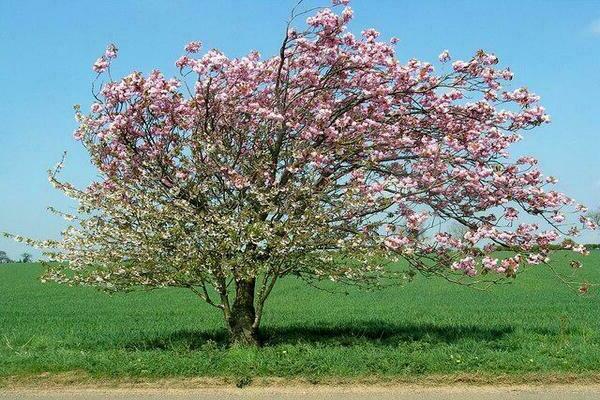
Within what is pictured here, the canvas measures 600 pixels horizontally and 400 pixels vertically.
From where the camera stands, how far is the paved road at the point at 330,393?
34.1 feet

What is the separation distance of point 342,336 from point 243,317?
257cm

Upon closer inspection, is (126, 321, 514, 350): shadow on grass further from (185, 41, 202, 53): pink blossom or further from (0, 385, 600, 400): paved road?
(185, 41, 202, 53): pink blossom

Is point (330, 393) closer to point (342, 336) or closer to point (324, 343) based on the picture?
point (324, 343)

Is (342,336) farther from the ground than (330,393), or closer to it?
farther from the ground

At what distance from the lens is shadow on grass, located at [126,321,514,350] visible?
46.1 ft

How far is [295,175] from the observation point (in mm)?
12469

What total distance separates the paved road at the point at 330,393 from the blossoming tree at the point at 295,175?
207 centimetres

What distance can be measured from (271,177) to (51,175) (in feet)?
14.8

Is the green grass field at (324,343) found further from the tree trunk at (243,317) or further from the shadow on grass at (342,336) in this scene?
the tree trunk at (243,317)

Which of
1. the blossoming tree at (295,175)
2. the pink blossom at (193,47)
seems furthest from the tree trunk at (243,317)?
the pink blossom at (193,47)

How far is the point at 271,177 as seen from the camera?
40.8 ft

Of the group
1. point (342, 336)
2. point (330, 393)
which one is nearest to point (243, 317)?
point (342, 336)

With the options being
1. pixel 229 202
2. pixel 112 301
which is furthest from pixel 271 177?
pixel 112 301

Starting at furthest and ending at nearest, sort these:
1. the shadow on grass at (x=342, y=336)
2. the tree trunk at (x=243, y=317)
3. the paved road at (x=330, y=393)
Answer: the shadow on grass at (x=342, y=336), the tree trunk at (x=243, y=317), the paved road at (x=330, y=393)
